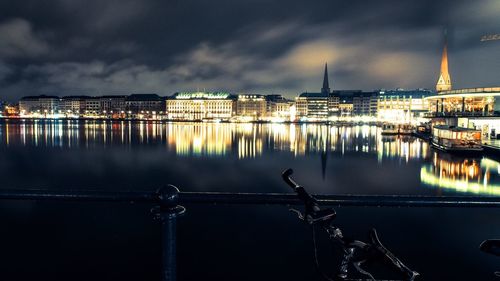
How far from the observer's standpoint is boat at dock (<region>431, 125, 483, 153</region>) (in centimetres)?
4409

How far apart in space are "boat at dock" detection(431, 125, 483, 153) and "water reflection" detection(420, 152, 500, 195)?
9.06 feet

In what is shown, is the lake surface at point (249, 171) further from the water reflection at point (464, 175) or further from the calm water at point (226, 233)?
the calm water at point (226, 233)

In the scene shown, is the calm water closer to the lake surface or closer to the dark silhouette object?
the lake surface

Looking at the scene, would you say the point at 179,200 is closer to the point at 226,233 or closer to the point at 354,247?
the point at 354,247

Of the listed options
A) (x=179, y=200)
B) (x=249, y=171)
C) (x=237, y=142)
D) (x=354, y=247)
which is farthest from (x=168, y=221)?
(x=237, y=142)

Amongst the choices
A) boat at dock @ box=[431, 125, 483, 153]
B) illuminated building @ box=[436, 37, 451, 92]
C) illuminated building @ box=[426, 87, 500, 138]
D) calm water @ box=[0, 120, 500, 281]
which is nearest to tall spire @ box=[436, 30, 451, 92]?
illuminated building @ box=[436, 37, 451, 92]

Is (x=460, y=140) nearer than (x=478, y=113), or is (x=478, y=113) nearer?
(x=460, y=140)

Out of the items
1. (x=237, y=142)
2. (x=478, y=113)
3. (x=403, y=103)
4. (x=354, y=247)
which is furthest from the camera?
(x=403, y=103)

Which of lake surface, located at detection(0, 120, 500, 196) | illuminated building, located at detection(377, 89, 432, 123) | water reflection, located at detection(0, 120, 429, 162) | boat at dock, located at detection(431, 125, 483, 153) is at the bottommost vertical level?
lake surface, located at detection(0, 120, 500, 196)

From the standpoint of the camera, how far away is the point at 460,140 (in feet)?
150

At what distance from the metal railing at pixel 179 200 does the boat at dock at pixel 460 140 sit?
47916mm

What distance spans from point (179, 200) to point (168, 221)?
5.3 inches

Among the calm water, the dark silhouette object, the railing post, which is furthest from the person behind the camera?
the calm water

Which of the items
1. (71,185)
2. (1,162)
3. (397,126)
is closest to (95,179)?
(71,185)
